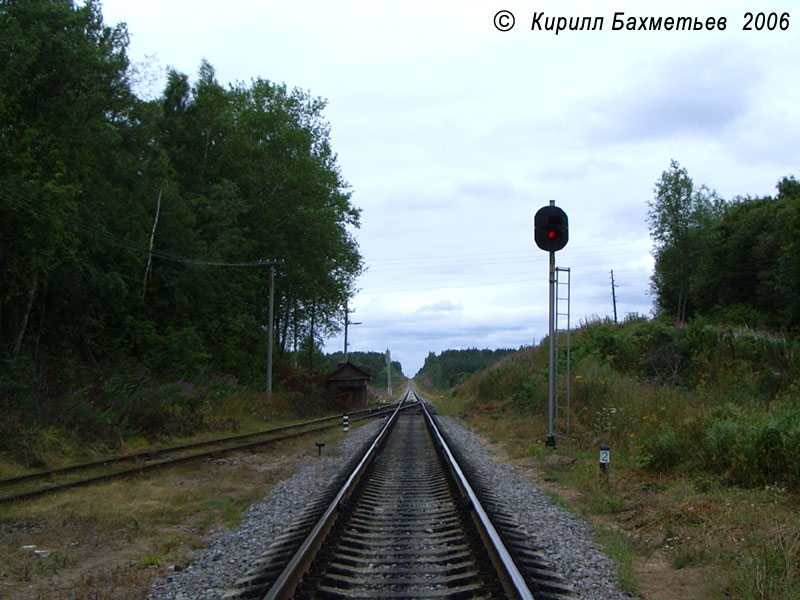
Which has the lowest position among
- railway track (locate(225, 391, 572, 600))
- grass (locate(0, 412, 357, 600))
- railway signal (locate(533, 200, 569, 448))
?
grass (locate(0, 412, 357, 600))

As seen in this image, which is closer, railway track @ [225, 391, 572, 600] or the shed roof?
railway track @ [225, 391, 572, 600]

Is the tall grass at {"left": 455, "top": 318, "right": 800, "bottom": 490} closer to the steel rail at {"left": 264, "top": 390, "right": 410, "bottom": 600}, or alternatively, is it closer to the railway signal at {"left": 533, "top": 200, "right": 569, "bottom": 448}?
the railway signal at {"left": 533, "top": 200, "right": 569, "bottom": 448}

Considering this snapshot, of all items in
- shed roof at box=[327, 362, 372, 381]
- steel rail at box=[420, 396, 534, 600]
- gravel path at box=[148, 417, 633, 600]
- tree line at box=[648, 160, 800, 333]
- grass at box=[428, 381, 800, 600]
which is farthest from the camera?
shed roof at box=[327, 362, 372, 381]

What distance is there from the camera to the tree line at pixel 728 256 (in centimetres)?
3684

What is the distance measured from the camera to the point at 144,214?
1077 inches

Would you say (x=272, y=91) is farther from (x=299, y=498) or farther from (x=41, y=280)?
(x=299, y=498)

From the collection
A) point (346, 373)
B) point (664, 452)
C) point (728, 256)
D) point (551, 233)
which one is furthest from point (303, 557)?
point (728, 256)

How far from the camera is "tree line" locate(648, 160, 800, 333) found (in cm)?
3684

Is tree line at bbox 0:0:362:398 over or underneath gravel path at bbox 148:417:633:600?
over

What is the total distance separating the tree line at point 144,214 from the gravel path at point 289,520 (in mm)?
8911

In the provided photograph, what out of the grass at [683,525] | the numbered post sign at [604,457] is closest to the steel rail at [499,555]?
the grass at [683,525]

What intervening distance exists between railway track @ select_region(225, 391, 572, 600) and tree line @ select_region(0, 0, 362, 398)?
10.7 m

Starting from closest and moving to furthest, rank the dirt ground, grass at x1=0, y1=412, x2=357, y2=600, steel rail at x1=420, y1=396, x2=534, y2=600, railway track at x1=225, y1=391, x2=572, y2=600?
steel rail at x1=420, y1=396, x2=534, y2=600, railway track at x1=225, y1=391, x2=572, y2=600, the dirt ground, grass at x1=0, y1=412, x2=357, y2=600

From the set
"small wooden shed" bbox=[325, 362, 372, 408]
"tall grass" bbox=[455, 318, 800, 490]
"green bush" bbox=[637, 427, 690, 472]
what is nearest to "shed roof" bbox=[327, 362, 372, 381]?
"small wooden shed" bbox=[325, 362, 372, 408]
